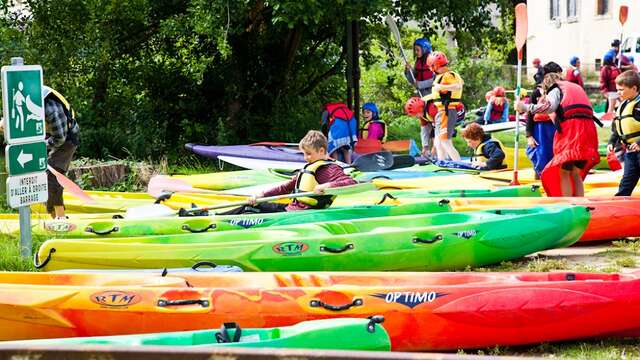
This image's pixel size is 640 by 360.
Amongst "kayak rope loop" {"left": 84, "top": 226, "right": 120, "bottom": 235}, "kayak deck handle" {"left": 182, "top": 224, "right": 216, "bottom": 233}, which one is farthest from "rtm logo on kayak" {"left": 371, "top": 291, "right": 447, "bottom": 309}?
"kayak rope loop" {"left": 84, "top": 226, "right": 120, "bottom": 235}

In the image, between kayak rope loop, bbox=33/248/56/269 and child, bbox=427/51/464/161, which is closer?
kayak rope loop, bbox=33/248/56/269

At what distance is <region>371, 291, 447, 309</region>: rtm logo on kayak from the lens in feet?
16.4

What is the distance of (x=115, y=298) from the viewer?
201 inches

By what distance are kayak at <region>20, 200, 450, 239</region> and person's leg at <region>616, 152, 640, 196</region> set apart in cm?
254

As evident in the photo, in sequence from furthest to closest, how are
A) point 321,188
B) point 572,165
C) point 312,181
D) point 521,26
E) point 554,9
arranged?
1. point 554,9
2. point 521,26
3. point 572,165
4. point 312,181
5. point 321,188

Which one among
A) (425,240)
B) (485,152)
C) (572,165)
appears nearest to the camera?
(425,240)

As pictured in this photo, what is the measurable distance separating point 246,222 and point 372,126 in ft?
22.2

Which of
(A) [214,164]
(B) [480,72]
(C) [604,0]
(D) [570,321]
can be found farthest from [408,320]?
(C) [604,0]

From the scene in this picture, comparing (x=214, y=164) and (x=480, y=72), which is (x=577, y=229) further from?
(x=480, y=72)

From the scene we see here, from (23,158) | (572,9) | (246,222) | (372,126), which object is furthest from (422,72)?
(572,9)

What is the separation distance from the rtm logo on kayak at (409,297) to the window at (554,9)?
30.1 meters

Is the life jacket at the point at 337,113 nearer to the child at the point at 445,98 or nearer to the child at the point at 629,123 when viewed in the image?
the child at the point at 445,98

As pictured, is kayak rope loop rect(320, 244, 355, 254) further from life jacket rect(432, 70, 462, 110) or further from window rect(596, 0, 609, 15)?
window rect(596, 0, 609, 15)

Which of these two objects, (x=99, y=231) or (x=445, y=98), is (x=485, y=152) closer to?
(x=445, y=98)
